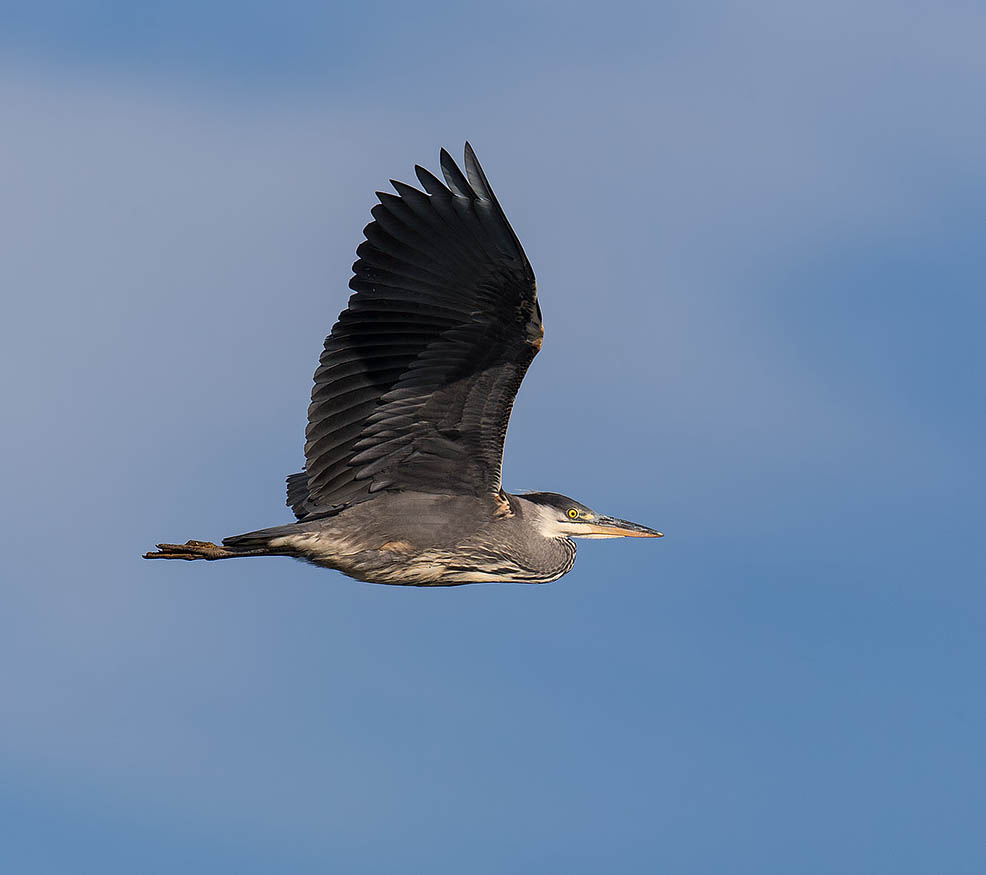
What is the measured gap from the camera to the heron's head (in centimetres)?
1242

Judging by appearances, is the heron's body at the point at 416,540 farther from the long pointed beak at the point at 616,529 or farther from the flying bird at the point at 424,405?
the long pointed beak at the point at 616,529

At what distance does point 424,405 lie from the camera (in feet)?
37.0

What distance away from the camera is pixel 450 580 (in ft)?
39.3

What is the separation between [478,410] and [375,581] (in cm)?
159

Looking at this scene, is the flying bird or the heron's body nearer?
the flying bird

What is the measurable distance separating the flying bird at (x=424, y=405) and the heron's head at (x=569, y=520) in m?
0.22

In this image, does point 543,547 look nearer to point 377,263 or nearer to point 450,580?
point 450,580

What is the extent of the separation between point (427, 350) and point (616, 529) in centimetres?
263

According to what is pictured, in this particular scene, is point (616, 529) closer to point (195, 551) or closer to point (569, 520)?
point (569, 520)

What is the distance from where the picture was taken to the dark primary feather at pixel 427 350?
1073 centimetres

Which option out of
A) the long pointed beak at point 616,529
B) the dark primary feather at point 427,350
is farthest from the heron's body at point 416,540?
the long pointed beak at point 616,529

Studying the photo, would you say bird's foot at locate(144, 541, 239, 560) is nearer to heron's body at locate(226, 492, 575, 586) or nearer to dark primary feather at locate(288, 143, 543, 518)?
heron's body at locate(226, 492, 575, 586)

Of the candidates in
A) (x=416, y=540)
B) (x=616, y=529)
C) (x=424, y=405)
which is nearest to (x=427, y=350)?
(x=424, y=405)

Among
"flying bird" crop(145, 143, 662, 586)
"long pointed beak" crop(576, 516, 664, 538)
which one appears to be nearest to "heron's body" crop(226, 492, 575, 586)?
"flying bird" crop(145, 143, 662, 586)
